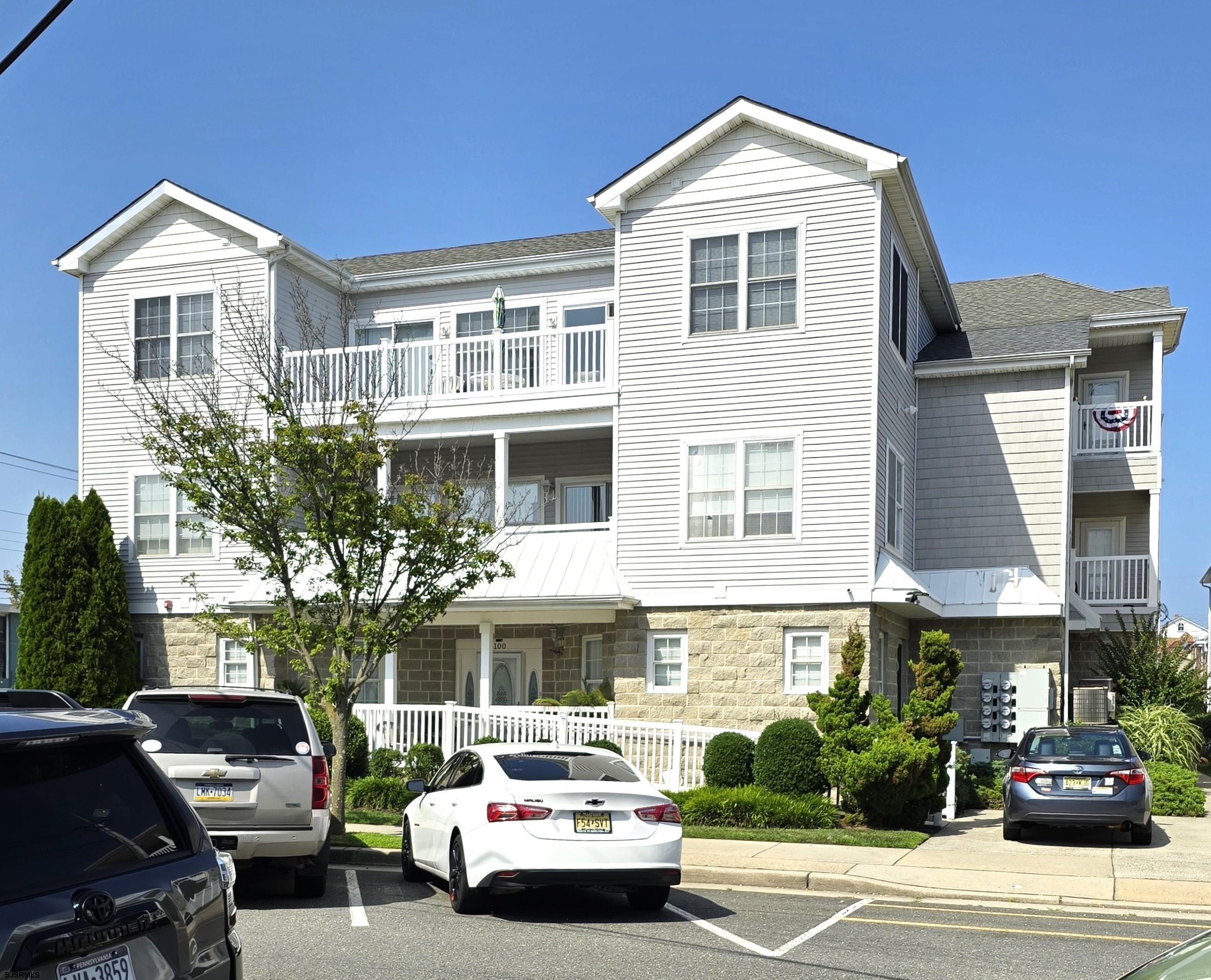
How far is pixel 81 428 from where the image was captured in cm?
2656

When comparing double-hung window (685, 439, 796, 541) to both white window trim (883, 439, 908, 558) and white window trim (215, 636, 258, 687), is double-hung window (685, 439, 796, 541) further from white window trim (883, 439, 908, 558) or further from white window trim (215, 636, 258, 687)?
white window trim (215, 636, 258, 687)

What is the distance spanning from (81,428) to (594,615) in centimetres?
1137

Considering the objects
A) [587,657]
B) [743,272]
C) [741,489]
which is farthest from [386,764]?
[743,272]

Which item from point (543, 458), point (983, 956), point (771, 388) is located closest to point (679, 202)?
point (771, 388)

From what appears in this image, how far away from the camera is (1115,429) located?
27969 millimetres

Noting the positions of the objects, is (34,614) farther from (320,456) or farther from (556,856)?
(556,856)

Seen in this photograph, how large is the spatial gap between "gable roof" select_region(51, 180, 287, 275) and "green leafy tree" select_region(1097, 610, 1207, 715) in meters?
18.3

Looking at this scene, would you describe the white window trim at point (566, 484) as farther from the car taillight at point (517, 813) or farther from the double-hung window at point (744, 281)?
the car taillight at point (517, 813)

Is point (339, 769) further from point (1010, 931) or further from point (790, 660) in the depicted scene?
point (1010, 931)

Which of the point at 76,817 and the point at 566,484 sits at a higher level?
the point at 566,484

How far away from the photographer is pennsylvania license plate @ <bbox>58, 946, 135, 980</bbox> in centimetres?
396

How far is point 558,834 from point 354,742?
10.7 m

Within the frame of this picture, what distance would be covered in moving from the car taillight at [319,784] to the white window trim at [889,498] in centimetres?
1275

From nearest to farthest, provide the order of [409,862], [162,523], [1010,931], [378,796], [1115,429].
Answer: [1010,931]
[409,862]
[378,796]
[162,523]
[1115,429]
